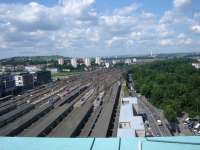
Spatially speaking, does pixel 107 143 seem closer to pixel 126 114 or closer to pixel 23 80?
pixel 126 114

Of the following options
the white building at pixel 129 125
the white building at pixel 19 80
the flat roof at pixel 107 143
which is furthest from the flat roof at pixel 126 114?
the white building at pixel 19 80

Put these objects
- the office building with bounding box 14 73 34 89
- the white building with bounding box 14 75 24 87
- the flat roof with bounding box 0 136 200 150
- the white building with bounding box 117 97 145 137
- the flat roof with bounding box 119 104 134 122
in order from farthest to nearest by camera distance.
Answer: the office building with bounding box 14 73 34 89, the white building with bounding box 14 75 24 87, the flat roof with bounding box 119 104 134 122, the white building with bounding box 117 97 145 137, the flat roof with bounding box 0 136 200 150

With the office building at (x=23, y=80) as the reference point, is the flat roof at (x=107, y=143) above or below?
above

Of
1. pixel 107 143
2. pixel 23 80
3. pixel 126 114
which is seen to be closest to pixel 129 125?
pixel 126 114

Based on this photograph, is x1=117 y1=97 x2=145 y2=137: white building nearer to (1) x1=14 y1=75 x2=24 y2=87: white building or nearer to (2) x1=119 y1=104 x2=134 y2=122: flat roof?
(2) x1=119 y1=104 x2=134 y2=122: flat roof

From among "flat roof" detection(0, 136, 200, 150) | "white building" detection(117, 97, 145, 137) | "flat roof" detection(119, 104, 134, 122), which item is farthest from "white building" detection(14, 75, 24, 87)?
"flat roof" detection(0, 136, 200, 150)

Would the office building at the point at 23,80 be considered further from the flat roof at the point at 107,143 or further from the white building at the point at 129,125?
the flat roof at the point at 107,143

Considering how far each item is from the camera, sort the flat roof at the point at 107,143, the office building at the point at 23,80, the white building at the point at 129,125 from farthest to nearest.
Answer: the office building at the point at 23,80 → the white building at the point at 129,125 → the flat roof at the point at 107,143

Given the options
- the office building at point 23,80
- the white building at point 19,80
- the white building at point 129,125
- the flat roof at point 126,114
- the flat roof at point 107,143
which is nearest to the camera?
the flat roof at point 107,143

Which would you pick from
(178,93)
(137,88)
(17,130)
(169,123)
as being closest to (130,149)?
(17,130)
